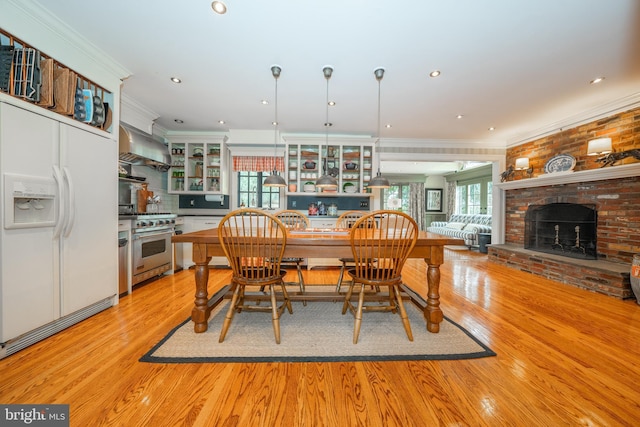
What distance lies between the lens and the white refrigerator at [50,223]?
62.9 inches

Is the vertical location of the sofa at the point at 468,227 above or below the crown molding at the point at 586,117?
below

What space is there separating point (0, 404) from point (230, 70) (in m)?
2.98

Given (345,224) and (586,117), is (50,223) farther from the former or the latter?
(586,117)

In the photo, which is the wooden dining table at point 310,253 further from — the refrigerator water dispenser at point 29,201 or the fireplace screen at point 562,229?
the fireplace screen at point 562,229

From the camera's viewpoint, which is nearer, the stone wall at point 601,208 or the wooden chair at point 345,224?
the wooden chair at point 345,224

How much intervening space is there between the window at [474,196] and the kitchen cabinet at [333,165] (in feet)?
15.1

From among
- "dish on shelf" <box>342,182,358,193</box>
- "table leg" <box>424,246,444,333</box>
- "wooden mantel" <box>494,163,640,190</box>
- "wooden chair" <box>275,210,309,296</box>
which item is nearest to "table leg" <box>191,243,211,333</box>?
"wooden chair" <box>275,210,309,296</box>

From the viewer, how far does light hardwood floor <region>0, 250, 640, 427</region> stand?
46.0 inches

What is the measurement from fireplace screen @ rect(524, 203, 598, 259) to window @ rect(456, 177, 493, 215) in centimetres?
294

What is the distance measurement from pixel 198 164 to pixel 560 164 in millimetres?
6456

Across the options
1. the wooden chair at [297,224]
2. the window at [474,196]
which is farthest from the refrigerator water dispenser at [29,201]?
the window at [474,196]

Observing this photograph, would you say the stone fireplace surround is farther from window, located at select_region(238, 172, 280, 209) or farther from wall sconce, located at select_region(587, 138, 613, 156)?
window, located at select_region(238, 172, 280, 209)

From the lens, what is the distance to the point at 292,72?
8.80 feet

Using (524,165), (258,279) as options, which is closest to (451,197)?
(524,165)
